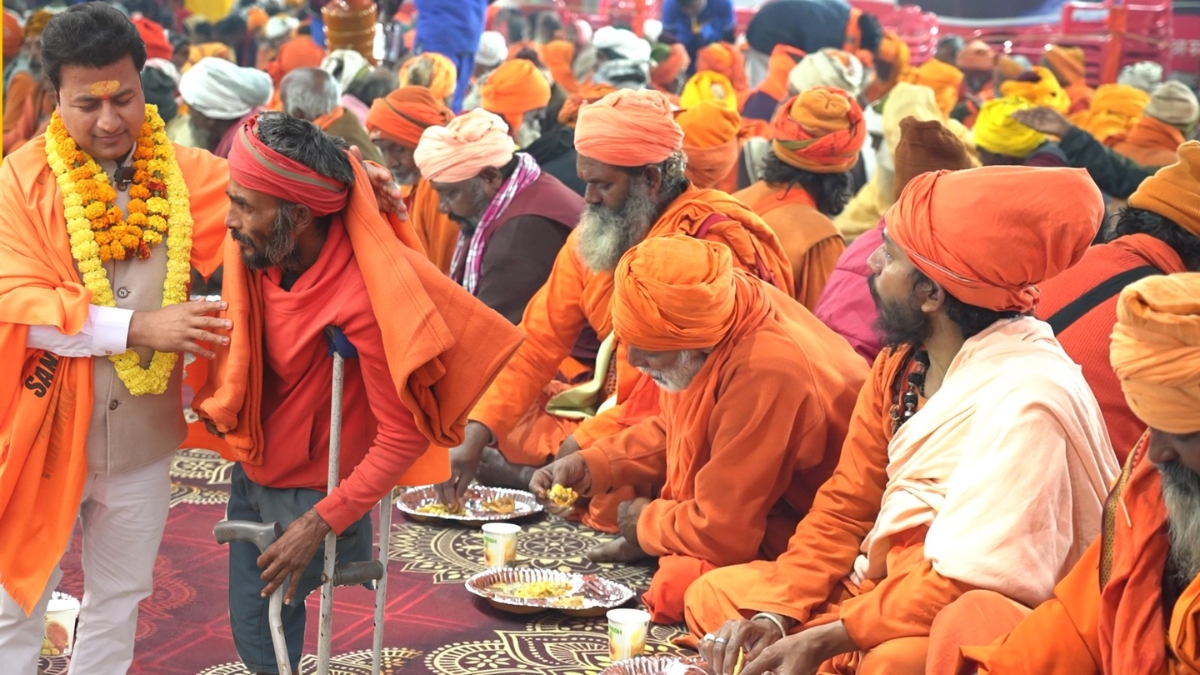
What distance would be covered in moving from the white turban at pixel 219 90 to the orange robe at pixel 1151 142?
5.14m

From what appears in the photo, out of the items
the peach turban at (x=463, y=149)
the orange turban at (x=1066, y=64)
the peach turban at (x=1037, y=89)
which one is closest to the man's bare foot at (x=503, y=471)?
the peach turban at (x=463, y=149)

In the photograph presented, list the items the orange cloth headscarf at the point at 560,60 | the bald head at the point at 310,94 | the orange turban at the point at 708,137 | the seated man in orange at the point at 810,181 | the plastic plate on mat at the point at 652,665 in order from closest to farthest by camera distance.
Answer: the plastic plate on mat at the point at 652,665, the seated man in orange at the point at 810,181, the orange turban at the point at 708,137, the bald head at the point at 310,94, the orange cloth headscarf at the point at 560,60

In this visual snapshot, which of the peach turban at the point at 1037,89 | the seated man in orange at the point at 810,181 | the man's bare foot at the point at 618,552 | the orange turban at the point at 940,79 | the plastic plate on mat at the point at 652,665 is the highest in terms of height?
the seated man in orange at the point at 810,181

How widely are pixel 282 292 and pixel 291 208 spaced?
0.63ft

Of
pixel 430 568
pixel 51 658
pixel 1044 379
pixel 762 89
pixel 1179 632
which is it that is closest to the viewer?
pixel 1179 632

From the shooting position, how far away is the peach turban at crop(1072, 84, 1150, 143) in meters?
9.90

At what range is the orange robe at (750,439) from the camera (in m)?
3.80

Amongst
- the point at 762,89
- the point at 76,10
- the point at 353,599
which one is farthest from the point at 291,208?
the point at 762,89

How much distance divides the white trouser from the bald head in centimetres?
471

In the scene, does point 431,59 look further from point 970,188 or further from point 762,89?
point 970,188

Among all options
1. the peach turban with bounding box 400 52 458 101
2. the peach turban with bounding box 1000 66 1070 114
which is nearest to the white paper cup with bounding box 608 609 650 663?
the peach turban with bounding box 400 52 458 101

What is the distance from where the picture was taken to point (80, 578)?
14.0 ft

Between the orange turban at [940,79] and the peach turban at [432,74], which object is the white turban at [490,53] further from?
the orange turban at [940,79]

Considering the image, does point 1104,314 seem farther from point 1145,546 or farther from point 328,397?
point 328,397
